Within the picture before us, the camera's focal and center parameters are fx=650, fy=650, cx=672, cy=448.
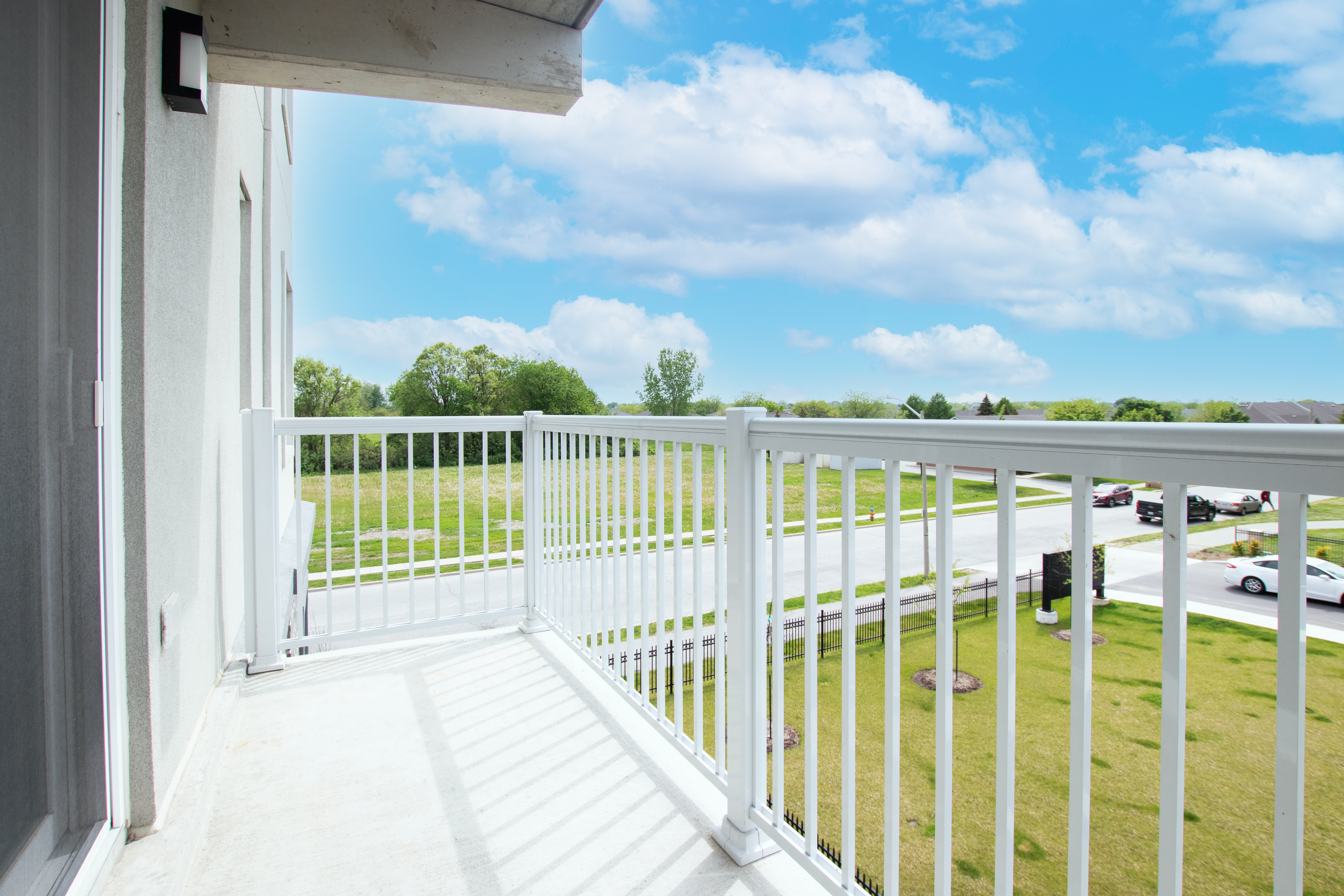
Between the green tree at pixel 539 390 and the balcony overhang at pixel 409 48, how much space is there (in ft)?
111

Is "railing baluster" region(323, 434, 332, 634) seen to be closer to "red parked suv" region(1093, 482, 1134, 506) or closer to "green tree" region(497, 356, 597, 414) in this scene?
"red parked suv" region(1093, 482, 1134, 506)

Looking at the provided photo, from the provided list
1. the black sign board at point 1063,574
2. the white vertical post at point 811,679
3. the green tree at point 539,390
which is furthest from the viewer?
the green tree at point 539,390

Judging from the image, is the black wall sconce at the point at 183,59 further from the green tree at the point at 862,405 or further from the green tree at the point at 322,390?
the green tree at the point at 322,390

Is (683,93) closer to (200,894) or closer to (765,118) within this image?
(765,118)

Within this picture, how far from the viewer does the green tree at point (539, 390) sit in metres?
37.2

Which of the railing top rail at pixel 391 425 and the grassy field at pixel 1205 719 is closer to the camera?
the grassy field at pixel 1205 719

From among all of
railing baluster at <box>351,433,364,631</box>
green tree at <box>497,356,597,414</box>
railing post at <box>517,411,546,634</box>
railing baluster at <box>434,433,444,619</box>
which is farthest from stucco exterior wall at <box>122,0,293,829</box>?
green tree at <box>497,356,597,414</box>

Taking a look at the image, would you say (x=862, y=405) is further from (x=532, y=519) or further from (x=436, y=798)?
(x=436, y=798)

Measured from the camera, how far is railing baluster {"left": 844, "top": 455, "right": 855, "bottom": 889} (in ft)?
3.99

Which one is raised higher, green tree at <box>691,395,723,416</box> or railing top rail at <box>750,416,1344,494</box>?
green tree at <box>691,395,723,416</box>

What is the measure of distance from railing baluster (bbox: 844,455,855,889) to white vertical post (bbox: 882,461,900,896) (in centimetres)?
6

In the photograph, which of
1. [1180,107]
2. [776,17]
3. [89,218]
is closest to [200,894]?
[89,218]

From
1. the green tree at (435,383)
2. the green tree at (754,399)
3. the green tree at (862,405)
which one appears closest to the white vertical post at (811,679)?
the green tree at (754,399)

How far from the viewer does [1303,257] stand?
93.7 m
